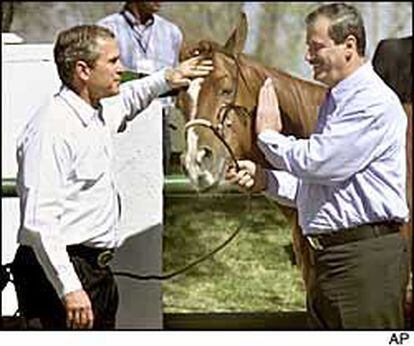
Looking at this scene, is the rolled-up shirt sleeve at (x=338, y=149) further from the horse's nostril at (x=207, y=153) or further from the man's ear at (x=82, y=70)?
the man's ear at (x=82, y=70)

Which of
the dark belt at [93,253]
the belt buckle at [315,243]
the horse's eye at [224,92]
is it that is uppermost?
the horse's eye at [224,92]

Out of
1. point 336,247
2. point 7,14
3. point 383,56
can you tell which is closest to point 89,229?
point 336,247

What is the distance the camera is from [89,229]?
8.77ft

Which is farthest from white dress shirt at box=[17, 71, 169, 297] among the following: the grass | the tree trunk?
the tree trunk

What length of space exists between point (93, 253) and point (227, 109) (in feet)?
1.61

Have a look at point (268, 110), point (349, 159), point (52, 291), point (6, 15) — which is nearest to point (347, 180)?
point (349, 159)

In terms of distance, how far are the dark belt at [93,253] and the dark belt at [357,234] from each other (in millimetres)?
510

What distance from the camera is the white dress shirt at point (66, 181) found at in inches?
103

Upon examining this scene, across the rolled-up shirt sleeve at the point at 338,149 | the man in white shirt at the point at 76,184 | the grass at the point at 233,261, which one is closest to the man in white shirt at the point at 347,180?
the rolled-up shirt sleeve at the point at 338,149

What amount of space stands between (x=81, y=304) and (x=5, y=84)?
2.19ft

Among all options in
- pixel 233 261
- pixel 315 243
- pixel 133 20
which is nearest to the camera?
pixel 315 243

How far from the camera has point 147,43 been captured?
2980 mm

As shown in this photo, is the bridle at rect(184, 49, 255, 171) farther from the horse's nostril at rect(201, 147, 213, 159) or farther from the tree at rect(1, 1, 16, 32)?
the tree at rect(1, 1, 16, 32)

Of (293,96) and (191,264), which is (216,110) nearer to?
(293,96)
